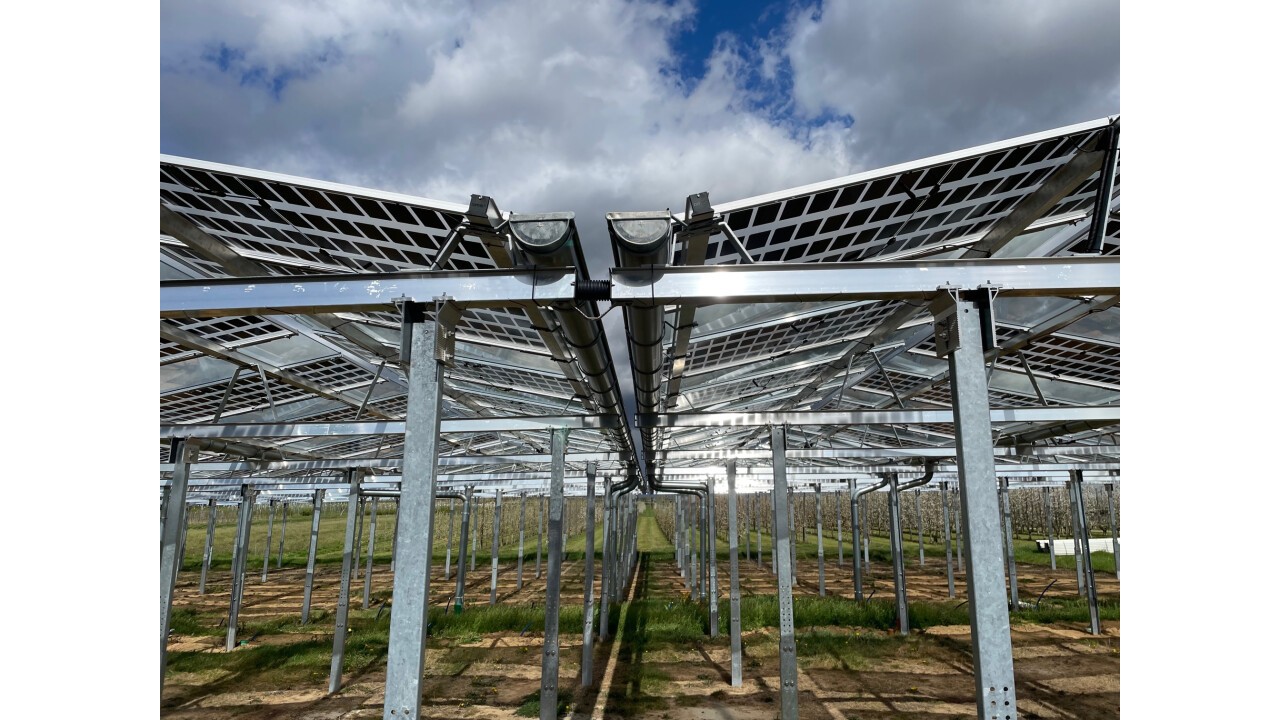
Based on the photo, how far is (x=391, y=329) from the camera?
943 cm

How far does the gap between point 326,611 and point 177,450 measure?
37.2 ft

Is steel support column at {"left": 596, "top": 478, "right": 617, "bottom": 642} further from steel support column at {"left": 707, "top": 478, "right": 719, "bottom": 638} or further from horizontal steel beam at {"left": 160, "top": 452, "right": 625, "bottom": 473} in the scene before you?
horizontal steel beam at {"left": 160, "top": 452, "right": 625, "bottom": 473}

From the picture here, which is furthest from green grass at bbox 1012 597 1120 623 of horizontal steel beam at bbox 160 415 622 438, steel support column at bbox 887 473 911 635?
horizontal steel beam at bbox 160 415 622 438

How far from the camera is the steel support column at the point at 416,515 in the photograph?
416 centimetres

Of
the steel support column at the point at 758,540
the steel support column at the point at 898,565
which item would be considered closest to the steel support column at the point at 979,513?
the steel support column at the point at 898,565

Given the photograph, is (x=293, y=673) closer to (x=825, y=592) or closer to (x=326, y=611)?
(x=326, y=611)

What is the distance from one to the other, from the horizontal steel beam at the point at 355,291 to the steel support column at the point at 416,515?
179 millimetres

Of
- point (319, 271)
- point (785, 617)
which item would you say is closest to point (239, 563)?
point (319, 271)

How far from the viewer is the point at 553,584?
9.02m

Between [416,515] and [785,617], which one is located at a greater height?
[416,515]

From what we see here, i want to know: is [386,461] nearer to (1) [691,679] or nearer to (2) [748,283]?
(1) [691,679]

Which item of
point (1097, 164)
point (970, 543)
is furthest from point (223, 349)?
point (1097, 164)

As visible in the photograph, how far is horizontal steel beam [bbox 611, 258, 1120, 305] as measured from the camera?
15.1 ft

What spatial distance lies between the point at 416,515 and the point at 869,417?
6.24 meters
